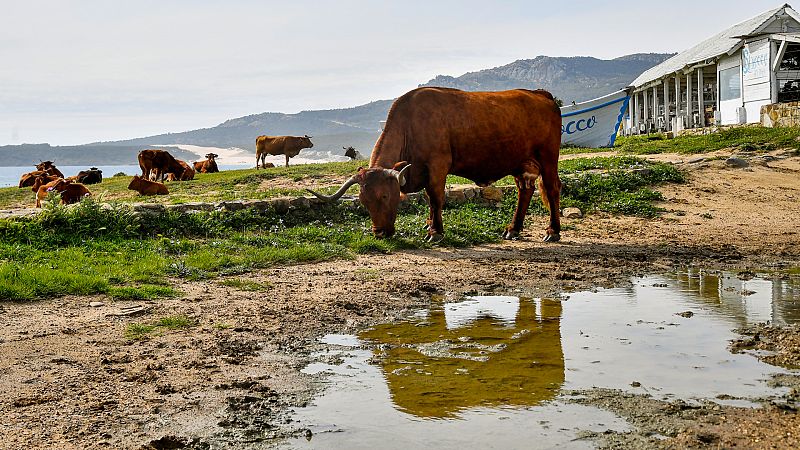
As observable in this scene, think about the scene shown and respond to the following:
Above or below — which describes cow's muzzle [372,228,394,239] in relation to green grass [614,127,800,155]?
below

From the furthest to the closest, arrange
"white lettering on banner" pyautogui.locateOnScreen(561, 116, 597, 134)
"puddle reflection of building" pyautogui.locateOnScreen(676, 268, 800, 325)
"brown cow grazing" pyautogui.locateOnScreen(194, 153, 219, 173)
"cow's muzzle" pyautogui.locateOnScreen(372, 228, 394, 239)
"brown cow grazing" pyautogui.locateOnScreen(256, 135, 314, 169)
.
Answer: "brown cow grazing" pyautogui.locateOnScreen(256, 135, 314, 169) < "white lettering on banner" pyautogui.locateOnScreen(561, 116, 597, 134) < "brown cow grazing" pyautogui.locateOnScreen(194, 153, 219, 173) < "cow's muzzle" pyautogui.locateOnScreen(372, 228, 394, 239) < "puddle reflection of building" pyautogui.locateOnScreen(676, 268, 800, 325)

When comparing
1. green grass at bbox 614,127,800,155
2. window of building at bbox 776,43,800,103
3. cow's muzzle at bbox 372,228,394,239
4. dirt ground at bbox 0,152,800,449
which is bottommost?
dirt ground at bbox 0,152,800,449

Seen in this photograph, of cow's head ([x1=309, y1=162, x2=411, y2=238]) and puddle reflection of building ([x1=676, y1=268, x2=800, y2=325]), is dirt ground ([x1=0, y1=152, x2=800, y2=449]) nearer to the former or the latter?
puddle reflection of building ([x1=676, y1=268, x2=800, y2=325])

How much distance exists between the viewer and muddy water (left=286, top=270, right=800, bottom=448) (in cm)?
405

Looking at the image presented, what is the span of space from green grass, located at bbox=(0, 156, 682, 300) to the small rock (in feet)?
10.2

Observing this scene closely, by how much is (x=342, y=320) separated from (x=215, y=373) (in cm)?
175

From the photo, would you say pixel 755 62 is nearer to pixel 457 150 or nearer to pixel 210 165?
pixel 210 165

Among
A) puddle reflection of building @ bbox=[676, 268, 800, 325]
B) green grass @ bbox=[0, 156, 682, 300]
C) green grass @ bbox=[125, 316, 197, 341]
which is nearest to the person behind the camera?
green grass @ bbox=[125, 316, 197, 341]

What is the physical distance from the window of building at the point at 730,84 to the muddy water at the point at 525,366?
2528 cm

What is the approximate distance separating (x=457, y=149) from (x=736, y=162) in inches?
327

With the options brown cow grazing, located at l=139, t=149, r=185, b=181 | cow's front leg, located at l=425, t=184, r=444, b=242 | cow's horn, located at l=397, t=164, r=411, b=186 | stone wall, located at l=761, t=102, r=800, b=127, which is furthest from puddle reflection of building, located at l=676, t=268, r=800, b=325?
brown cow grazing, located at l=139, t=149, r=185, b=181

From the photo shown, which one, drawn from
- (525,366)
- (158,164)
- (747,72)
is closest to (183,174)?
(158,164)

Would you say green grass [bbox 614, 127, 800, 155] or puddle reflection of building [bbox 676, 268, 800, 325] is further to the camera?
green grass [bbox 614, 127, 800, 155]

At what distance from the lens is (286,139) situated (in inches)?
1262
